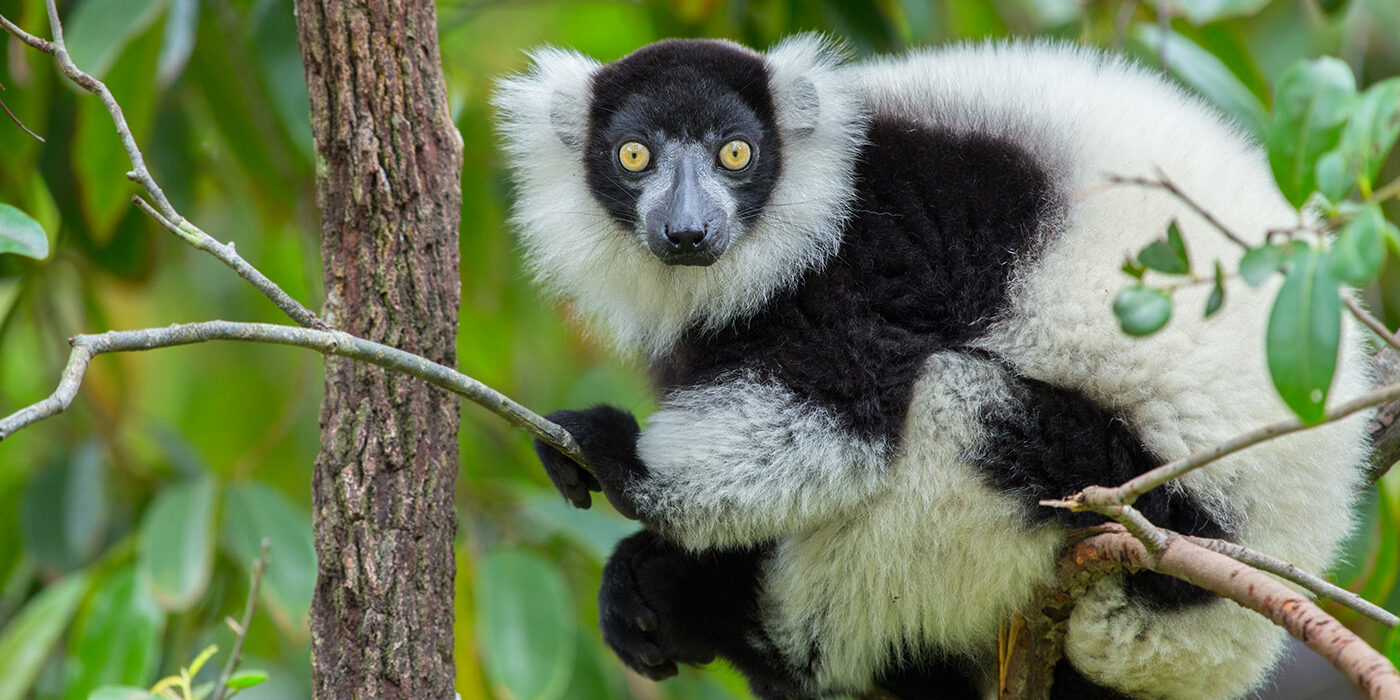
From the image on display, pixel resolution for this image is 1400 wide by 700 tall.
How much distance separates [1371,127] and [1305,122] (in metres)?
0.12

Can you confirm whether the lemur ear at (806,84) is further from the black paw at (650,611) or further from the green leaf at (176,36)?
the green leaf at (176,36)

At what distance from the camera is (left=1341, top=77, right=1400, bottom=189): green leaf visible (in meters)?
1.70

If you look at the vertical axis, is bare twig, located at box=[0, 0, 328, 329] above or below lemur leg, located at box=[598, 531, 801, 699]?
above

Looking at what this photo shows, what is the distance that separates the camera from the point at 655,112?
11.3ft

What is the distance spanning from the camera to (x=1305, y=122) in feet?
5.95

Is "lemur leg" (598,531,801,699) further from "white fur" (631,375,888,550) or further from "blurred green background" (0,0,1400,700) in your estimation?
"blurred green background" (0,0,1400,700)

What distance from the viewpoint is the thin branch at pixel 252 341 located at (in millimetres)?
1815

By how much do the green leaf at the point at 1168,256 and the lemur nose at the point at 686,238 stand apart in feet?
4.43

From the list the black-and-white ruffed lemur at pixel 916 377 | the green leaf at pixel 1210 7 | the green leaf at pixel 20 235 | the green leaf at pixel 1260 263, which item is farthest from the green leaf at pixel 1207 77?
the green leaf at pixel 20 235

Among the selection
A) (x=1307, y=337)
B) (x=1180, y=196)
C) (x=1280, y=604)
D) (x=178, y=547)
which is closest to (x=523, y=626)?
(x=178, y=547)

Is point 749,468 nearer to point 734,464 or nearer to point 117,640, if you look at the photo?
point 734,464

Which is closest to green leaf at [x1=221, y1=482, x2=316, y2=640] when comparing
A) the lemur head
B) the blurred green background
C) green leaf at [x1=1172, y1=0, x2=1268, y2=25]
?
the blurred green background

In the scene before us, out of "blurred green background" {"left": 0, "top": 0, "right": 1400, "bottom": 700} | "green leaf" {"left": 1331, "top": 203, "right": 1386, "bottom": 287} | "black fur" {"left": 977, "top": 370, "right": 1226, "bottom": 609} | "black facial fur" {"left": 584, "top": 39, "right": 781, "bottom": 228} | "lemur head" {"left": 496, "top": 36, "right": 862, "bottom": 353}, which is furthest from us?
"blurred green background" {"left": 0, "top": 0, "right": 1400, "bottom": 700}

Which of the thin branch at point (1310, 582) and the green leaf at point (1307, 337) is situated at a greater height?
the green leaf at point (1307, 337)
